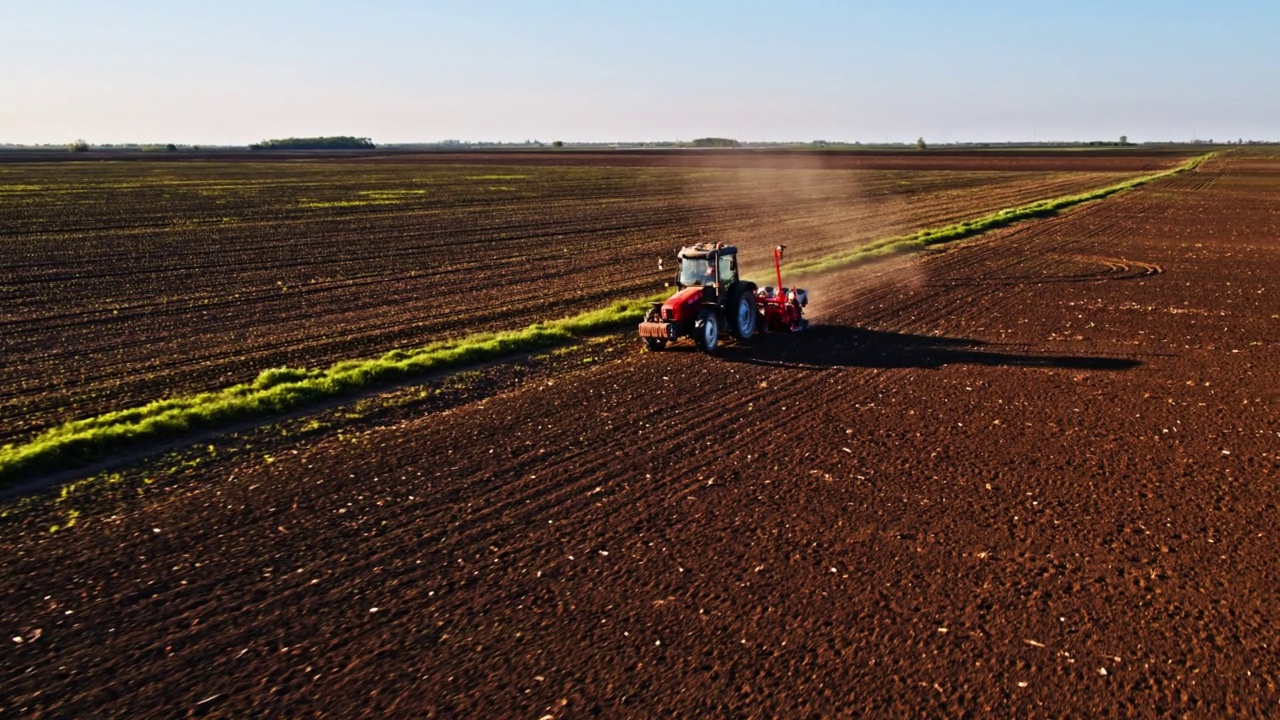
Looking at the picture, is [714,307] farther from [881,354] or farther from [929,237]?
[929,237]

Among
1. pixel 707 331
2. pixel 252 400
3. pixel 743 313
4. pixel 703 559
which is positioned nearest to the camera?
pixel 703 559

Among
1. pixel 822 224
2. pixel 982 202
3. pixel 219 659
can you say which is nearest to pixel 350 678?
pixel 219 659

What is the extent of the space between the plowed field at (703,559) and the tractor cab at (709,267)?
2.70 meters

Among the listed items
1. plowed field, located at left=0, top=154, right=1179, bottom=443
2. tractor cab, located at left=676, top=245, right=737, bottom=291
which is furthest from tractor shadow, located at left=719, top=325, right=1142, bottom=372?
plowed field, located at left=0, top=154, right=1179, bottom=443

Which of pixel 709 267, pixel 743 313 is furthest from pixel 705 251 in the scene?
pixel 743 313

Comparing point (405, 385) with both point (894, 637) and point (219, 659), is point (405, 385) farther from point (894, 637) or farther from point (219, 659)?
point (894, 637)

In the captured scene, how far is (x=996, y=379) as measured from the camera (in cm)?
1589

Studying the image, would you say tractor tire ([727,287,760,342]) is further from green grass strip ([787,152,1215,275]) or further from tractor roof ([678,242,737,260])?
green grass strip ([787,152,1215,275])

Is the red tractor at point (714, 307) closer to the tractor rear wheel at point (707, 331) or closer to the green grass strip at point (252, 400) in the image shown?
the tractor rear wheel at point (707, 331)

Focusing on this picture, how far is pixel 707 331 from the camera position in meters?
17.9

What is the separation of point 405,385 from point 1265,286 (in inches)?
906

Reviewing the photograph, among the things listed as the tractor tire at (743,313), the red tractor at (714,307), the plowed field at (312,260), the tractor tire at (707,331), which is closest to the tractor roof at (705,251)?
the red tractor at (714,307)

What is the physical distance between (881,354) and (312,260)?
20.5 m

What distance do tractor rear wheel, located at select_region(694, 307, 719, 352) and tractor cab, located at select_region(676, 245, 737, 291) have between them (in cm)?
58
